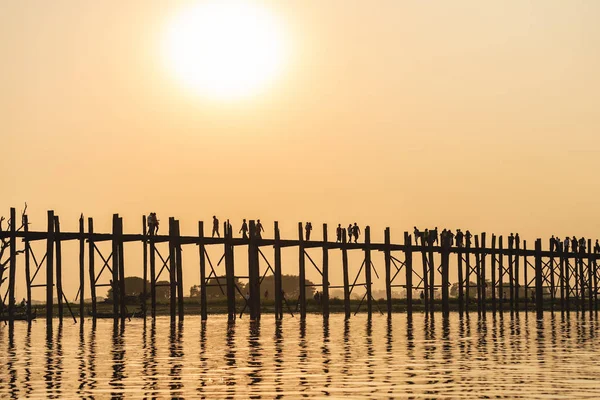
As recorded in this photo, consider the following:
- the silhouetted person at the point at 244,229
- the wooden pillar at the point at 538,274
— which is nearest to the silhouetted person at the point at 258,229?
A: the silhouetted person at the point at 244,229

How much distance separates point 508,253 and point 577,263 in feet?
38.9

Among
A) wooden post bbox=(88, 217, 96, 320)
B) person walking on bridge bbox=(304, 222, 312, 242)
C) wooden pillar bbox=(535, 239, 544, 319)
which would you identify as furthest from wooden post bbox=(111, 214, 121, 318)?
wooden pillar bbox=(535, 239, 544, 319)

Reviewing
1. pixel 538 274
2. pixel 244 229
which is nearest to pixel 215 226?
pixel 244 229

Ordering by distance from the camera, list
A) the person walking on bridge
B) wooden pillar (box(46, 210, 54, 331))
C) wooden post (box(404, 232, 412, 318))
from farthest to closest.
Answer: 1. wooden post (box(404, 232, 412, 318))
2. the person walking on bridge
3. wooden pillar (box(46, 210, 54, 331))

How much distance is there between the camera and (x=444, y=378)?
82.4ft

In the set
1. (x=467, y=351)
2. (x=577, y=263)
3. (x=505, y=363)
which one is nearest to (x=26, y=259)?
(x=467, y=351)

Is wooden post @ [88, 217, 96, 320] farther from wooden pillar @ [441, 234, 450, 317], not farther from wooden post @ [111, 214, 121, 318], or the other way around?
wooden pillar @ [441, 234, 450, 317]

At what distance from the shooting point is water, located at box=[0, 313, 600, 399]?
23.0 meters

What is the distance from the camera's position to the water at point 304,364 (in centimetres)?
2303

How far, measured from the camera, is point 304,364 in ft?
95.2

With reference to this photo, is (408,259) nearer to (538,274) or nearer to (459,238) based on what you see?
(459,238)

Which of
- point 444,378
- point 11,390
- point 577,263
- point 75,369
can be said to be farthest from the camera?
point 577,263

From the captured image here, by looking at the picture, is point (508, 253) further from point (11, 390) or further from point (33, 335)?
point (11, 390)

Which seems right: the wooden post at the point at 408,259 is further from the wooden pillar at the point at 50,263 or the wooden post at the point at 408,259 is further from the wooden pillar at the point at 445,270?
the wooden pillar at the point at 50,263
